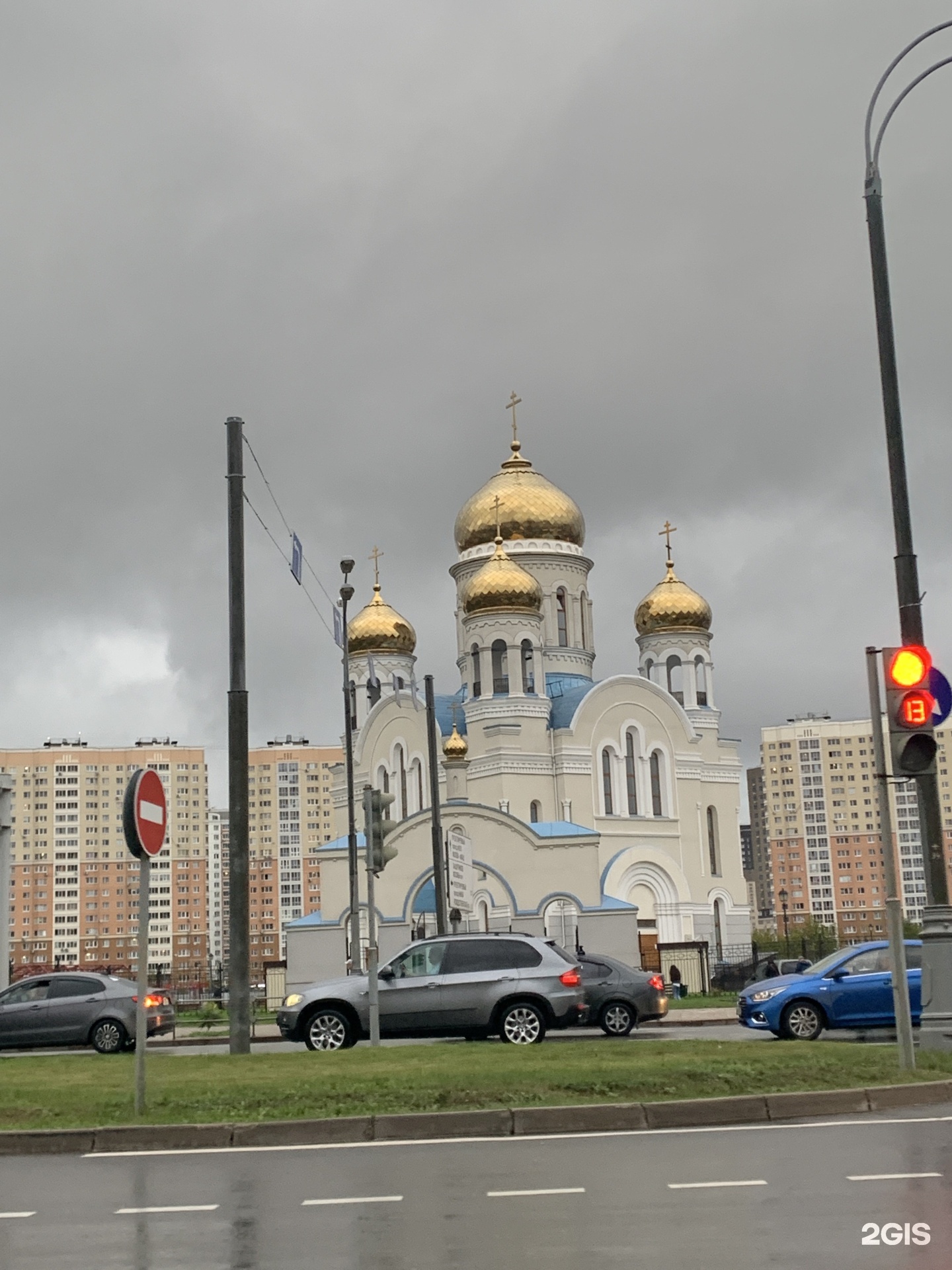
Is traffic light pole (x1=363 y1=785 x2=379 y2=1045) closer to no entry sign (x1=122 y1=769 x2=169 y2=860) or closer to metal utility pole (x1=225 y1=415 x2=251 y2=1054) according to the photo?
metal utility pole (x1=225 y1=415 x2=251 y2=1054)

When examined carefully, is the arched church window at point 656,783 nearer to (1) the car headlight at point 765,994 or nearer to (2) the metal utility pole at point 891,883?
(1) the car headlight at point 765,994

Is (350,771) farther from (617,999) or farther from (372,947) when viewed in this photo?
(372,947)

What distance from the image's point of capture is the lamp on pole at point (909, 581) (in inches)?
557

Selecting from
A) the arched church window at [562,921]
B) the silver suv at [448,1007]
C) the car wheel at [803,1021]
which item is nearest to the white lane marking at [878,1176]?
the silver suv at [448,1007]

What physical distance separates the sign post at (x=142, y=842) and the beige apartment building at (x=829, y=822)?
4285 inches

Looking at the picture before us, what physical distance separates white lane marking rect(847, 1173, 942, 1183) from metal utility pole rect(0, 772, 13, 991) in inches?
801

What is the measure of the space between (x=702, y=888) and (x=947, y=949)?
4193 centimetres

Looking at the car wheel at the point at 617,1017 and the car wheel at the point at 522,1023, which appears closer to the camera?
the car wheel at the point at 522,1023

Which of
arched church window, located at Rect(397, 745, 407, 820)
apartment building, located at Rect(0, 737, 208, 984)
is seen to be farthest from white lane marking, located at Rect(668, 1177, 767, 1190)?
apartment building, located at Rect(0, 737, 208, 984)

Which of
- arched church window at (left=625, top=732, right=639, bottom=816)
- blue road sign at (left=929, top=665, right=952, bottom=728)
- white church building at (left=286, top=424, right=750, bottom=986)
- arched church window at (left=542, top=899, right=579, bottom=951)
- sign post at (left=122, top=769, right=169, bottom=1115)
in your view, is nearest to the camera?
sign post at (left=122, top=769, right=169, bottom=1115)

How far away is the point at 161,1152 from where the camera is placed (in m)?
10.2

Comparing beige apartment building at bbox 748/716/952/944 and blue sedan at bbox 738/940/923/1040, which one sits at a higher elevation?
beige apartment building at bbox 748/716/952/944

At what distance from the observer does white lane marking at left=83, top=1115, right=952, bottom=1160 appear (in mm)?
10102

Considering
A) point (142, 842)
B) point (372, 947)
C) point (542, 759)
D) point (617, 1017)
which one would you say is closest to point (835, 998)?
point (617, 1017)
